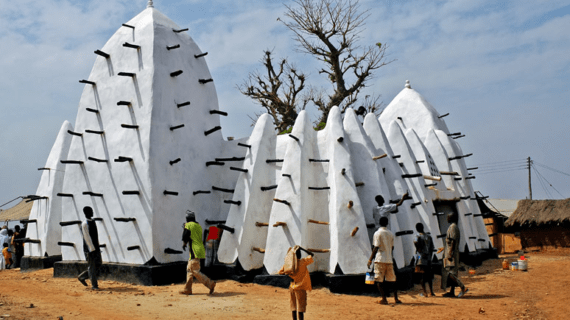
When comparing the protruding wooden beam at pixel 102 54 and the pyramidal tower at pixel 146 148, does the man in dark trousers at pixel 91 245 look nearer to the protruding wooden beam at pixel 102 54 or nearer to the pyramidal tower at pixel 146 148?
the pyramidal tower at pixel 146 148

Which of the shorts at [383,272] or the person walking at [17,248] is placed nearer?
the shorts at [383,272]

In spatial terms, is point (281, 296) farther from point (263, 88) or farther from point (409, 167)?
point (263, 88)

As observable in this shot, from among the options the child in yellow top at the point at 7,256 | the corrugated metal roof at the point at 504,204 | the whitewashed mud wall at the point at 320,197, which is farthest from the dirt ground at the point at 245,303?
the corrugated metal roof at the point at 504,204

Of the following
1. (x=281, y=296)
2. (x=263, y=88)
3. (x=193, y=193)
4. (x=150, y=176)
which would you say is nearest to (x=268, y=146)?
(x=193, y=193)

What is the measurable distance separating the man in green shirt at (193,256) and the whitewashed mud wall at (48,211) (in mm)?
6952

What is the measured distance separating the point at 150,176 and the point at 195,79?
2.91 m

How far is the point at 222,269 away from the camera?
1096 centimetres

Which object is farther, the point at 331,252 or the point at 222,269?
the point at 222,269

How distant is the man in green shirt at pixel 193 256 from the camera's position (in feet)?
29.5

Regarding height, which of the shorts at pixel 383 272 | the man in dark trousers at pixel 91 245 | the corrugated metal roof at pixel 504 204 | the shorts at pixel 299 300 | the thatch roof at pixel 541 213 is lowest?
the shorts at pixel 299 300

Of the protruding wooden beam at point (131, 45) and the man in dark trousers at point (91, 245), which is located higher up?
the protruding wooden beam at point (131, 45)

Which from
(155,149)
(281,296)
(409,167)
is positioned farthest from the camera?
(409,167)

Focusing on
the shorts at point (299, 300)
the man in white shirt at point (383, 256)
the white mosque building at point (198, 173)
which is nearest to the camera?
the shorts at point (299, 300)

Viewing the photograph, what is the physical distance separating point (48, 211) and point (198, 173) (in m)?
5.68
